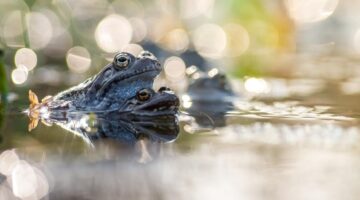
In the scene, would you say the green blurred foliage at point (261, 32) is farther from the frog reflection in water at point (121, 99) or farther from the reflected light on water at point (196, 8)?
the frog reflection in water at point (121, 99)

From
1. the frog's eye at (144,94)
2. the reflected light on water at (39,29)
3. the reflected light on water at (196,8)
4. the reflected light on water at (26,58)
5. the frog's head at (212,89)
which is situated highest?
the reflected light on water at (196,8)

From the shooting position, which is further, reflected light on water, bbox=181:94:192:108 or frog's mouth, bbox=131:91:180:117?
reflected light on water, bbox=181:94:192:108

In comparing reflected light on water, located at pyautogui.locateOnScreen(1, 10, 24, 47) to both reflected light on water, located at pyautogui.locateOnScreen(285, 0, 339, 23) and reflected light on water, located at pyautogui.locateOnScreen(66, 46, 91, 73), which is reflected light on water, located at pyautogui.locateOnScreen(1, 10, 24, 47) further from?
reflected light on water, located at pyautogui.locateOnScreen(285, 0, 339, 23)

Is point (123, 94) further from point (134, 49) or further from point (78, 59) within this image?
point (134, 49)

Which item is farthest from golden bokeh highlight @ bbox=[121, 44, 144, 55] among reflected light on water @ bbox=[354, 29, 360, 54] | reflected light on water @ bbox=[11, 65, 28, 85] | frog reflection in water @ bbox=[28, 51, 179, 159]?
frog reflection in water @ bbox=[28, 51, 179, 159]

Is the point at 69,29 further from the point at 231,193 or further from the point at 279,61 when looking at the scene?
the point at 231,193

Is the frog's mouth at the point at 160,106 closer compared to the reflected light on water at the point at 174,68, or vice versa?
the frog's mouth at the point at 160,106

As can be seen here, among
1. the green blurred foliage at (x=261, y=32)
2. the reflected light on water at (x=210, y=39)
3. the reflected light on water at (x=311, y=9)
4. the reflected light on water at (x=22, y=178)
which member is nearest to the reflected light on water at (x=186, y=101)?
the green blurred foliage at (x=261, y=32)

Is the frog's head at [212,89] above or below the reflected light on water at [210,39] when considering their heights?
below
